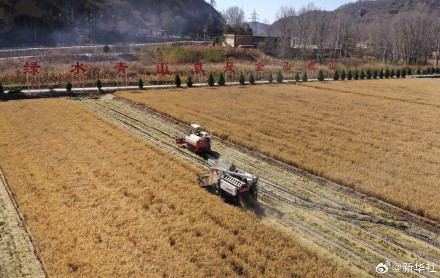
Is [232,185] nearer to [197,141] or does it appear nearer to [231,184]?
[231,184]

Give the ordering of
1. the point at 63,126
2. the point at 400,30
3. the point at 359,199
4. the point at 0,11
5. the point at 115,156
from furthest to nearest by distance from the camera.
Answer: the point at 400,30 → the point at 0,11 → the point at 63,126 → the point at 115,156 → the point at 359,199


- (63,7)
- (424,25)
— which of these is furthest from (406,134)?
(63,7)

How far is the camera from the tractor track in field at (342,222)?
9049mm

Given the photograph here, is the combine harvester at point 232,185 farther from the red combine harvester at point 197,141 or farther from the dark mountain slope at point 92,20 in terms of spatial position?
the dark mountain slope at point 92,20

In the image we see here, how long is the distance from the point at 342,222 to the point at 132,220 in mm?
5856

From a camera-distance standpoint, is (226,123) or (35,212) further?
(226,123)

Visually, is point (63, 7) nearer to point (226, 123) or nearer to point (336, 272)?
point (226, 123)

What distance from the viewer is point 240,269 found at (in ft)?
26.5

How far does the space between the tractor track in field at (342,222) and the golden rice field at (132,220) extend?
37.6 inches

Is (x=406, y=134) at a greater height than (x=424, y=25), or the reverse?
(x=424, y=25)

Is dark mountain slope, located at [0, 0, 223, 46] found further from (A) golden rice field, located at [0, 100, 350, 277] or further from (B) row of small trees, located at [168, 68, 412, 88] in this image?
(A) golden rice field, located at [0, 100, 350, 277]

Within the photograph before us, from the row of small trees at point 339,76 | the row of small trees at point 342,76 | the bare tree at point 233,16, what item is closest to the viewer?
the row of small trees at point 339,76

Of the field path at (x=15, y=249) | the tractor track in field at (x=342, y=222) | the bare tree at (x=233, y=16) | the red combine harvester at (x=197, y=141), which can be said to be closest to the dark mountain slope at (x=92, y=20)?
the bare tree at (x=233, y=16)

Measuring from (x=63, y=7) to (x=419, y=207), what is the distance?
95.3 m
